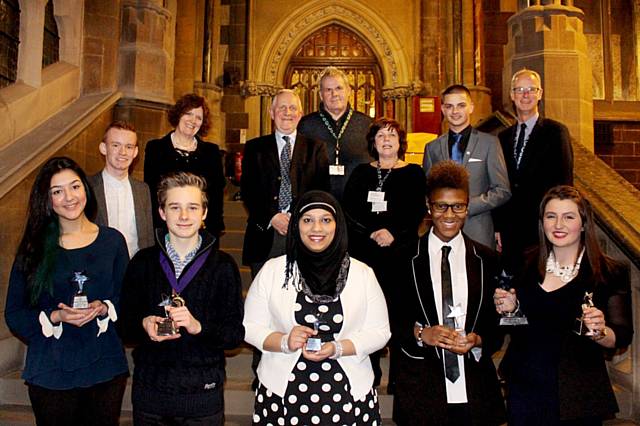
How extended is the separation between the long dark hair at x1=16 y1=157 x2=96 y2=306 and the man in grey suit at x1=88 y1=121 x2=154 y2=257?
0.58 m

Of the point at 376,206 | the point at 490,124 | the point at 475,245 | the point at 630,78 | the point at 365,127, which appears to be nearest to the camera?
the point at 475,245

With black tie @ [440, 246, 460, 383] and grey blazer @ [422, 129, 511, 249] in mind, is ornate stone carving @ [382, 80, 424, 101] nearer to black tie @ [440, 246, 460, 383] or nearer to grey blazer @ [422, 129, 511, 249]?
grey blazer @ [422, 129, 511, 249]

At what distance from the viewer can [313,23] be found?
423 inches

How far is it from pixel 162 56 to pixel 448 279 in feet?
16.1

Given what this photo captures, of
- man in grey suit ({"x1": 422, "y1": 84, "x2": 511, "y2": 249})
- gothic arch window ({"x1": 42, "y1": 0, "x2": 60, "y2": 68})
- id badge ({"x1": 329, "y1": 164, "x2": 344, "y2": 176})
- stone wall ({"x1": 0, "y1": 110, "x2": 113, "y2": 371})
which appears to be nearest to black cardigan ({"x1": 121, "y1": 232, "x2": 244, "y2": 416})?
id badge ({"x1": 329, "y1": 164, "x2": 344, "y2": 176})

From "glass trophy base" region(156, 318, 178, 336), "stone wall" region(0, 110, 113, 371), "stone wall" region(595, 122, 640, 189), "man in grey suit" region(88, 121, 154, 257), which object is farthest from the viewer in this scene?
"stone wall" region(595, 122, 640, 189)

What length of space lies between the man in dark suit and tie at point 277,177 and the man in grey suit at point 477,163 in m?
0.77

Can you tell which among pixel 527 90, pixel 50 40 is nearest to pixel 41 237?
pixel 527 90

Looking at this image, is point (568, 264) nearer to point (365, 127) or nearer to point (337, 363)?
point (337, 363)

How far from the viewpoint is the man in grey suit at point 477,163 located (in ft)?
10.3

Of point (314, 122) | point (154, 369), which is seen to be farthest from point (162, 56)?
point (154, 369)

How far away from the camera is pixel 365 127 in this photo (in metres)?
3.68

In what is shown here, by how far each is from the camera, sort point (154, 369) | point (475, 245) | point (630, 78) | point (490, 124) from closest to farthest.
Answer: point (154, 369)
point (475, 245)
point (490, 124)
point (630, 78)

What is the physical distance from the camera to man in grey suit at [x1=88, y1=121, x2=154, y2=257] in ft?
9.84
